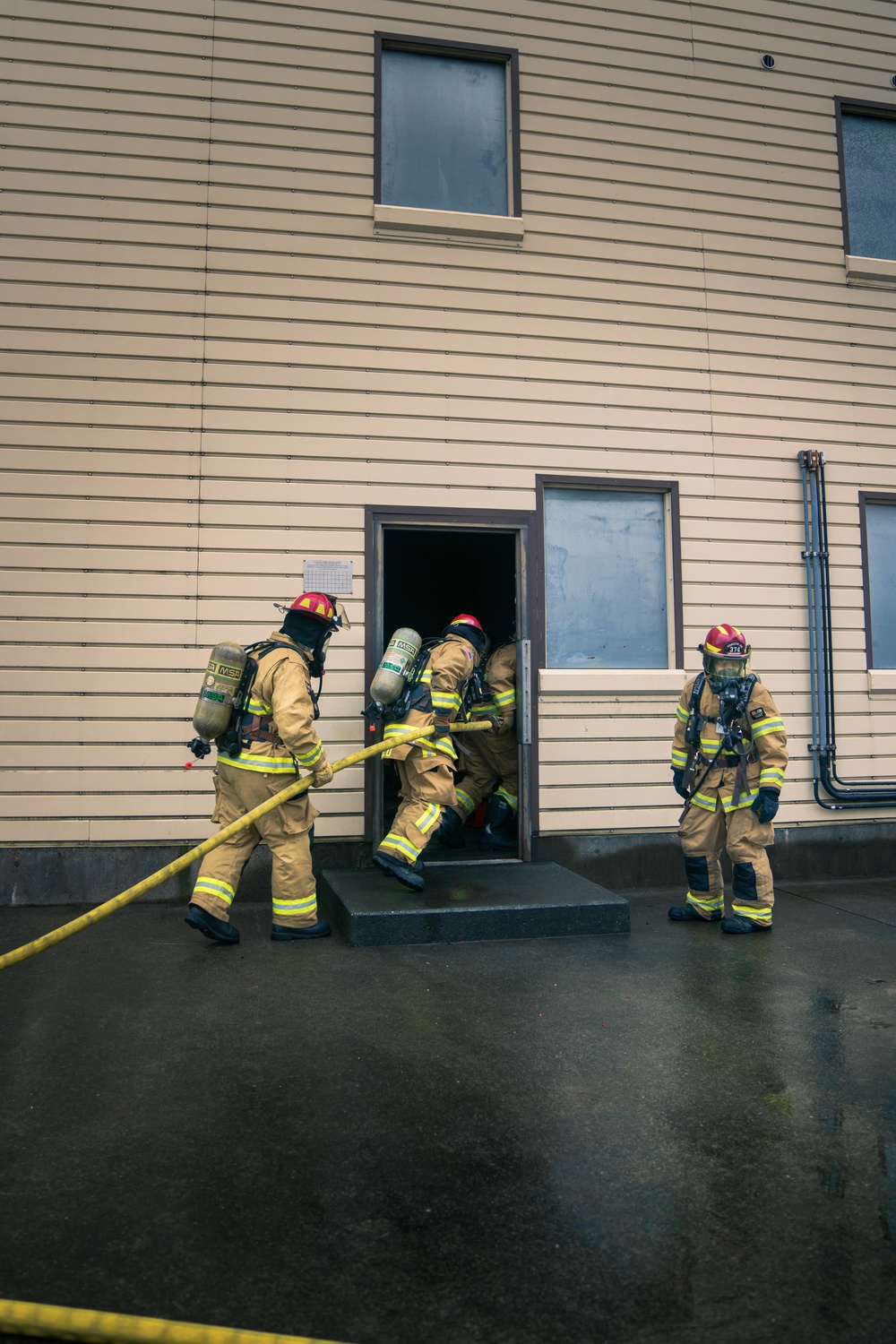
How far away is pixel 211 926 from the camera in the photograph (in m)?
5.09

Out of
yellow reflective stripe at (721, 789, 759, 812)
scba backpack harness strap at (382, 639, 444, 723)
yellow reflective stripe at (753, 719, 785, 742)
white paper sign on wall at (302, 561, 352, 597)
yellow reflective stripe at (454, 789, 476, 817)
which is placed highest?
white paper sign on wall at (302, 561, 352, 597)

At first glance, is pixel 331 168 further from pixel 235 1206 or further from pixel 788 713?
pixel 235 1206

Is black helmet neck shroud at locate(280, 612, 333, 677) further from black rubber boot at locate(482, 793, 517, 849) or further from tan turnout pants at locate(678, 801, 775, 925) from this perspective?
tan turnout pants at locate(678, 801, 775, 925)

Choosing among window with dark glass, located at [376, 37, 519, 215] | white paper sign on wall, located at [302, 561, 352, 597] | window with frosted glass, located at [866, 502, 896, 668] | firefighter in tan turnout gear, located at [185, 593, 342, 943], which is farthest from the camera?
window with frosted glass, located at [866, 502, 896, 668]

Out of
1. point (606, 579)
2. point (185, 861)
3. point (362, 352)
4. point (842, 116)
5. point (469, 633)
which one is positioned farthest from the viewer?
point (842, 116)

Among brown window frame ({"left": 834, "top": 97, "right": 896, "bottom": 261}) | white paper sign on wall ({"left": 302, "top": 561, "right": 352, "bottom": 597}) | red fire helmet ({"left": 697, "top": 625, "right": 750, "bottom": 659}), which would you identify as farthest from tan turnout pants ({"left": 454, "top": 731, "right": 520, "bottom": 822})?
brown window frame ({"left": 834, "top": 97, "right": 896, "bottom": 261})

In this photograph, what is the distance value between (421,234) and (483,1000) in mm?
5926

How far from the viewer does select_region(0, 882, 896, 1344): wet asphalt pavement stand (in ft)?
6.99

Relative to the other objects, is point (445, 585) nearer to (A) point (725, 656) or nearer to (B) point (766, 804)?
(A) point (725, 656)

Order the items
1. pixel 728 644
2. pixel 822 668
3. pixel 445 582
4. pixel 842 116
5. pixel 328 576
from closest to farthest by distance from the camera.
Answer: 1. pixel 728 644
2. pixel 328 576
3. pixel 822 668
4. pixel 842 116
5. pixel 445 582

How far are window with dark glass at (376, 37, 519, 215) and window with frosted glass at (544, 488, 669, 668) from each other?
261cm

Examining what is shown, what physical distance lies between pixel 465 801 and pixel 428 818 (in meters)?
2.09

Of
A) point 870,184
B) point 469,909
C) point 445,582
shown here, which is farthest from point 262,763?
point 870,184

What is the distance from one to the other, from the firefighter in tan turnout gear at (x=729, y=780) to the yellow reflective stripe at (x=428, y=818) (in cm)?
169
